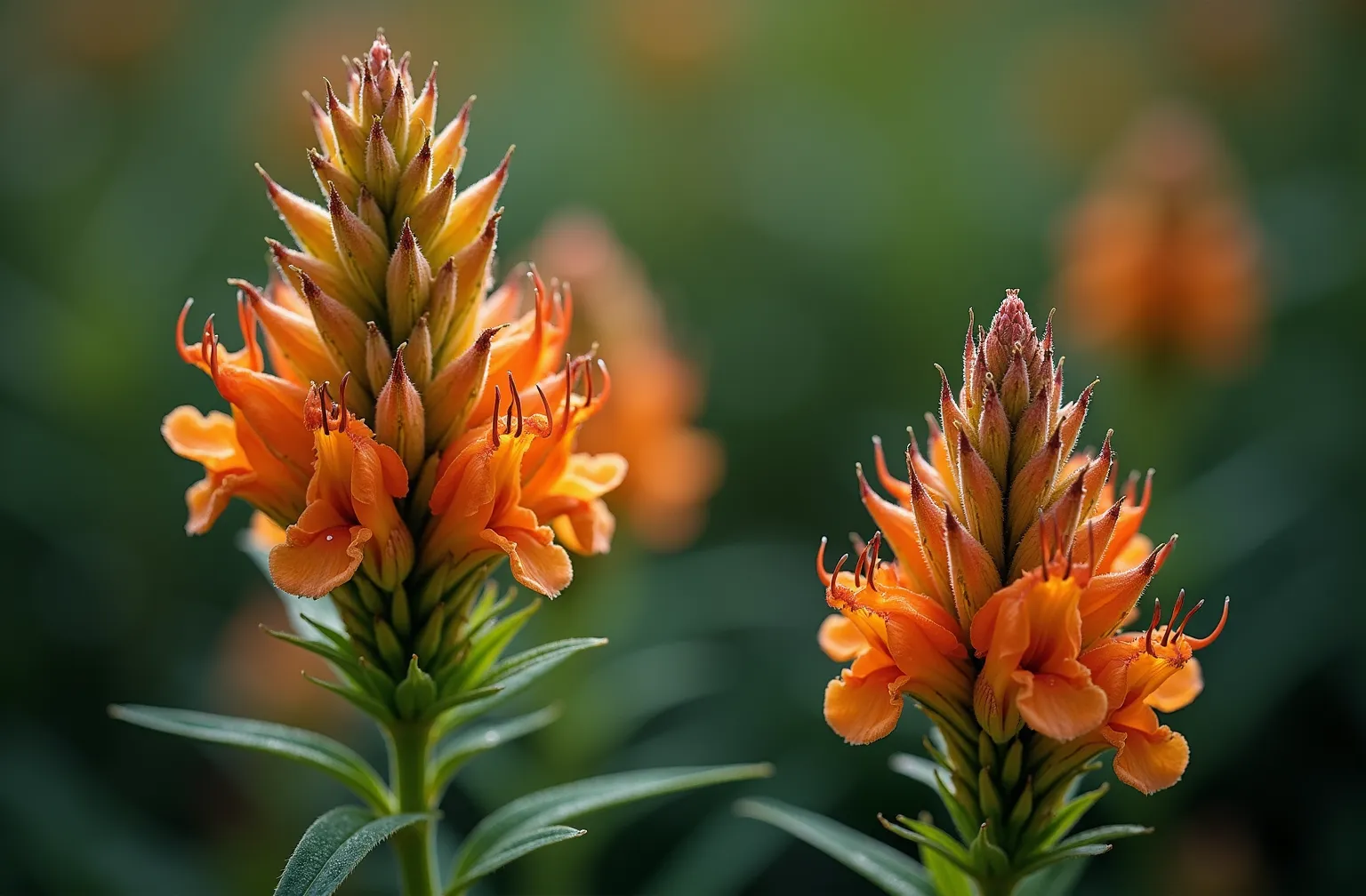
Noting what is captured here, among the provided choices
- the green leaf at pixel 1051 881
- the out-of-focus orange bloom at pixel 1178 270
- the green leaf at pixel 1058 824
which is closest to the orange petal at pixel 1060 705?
the green leaf at pixel 1058 824

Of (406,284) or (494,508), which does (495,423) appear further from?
(406,284)

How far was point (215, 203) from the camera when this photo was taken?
7.93 meters

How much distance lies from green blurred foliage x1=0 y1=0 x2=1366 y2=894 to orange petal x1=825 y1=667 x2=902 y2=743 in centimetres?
196

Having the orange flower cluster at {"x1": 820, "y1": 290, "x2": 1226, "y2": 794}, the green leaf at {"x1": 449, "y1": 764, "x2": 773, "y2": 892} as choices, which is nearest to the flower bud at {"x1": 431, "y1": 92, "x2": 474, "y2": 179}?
the orange flower cluster at {"x1": 820, "y1": 290, "x2": 1226, "y2": 794}

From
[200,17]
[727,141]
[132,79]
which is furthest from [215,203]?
[727,141]

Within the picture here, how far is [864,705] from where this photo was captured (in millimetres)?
2092

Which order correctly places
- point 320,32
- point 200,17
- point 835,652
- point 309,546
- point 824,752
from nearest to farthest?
point 309,546, point 835,652, point 824,752, point 320,32, point 200,17

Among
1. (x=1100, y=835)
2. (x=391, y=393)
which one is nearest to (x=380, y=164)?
(x=391, y=393)

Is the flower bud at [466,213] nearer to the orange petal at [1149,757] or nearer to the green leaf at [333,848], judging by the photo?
the green leaf at [333,848]

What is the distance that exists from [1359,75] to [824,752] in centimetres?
666

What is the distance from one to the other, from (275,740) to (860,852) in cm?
109

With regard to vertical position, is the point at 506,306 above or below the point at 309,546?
above

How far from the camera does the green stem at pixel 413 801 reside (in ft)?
7.64

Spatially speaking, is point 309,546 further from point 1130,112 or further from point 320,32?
point 1130,112
